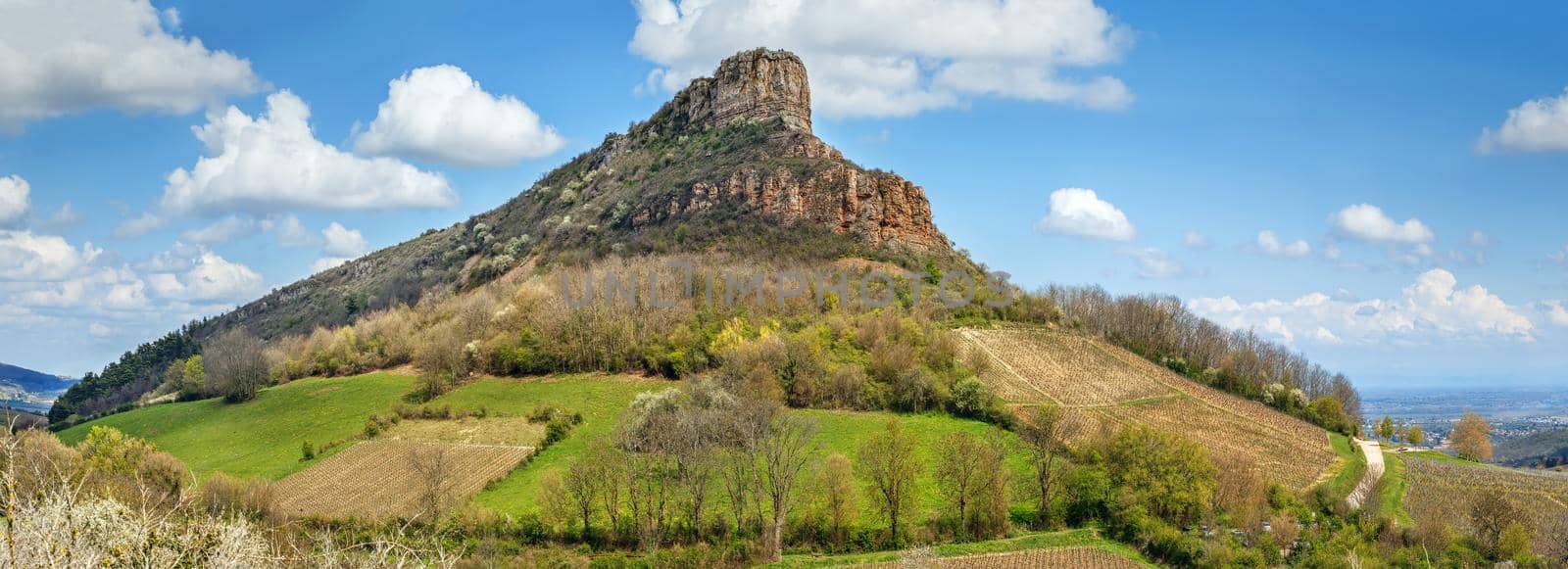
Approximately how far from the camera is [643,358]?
76.3m

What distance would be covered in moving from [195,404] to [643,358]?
142 ft

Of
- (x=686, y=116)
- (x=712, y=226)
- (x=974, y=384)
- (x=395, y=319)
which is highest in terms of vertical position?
(x=686, y=116)

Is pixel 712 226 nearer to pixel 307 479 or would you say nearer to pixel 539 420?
pixel 539 420

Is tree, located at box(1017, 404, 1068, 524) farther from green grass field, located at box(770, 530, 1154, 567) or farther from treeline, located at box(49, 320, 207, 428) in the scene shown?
treeline, located at box(49, 320, 207, 428)

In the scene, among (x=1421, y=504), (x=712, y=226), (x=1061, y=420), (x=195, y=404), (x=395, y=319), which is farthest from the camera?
(x=712, y=226)

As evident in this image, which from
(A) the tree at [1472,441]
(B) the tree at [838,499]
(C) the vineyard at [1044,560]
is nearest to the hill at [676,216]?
(B) the tree at [838,499]

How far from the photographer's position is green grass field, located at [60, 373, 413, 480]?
201ft

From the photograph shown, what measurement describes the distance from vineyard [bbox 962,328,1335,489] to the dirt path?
2.47 m

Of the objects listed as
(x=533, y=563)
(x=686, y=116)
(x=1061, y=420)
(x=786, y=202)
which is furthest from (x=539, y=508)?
(x=686, y=116)

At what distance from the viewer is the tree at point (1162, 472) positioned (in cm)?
4819

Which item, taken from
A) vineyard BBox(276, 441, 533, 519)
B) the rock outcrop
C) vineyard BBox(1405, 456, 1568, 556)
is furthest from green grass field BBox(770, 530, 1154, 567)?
the rock outcrop

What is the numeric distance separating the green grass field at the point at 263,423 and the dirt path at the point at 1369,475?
6942cm

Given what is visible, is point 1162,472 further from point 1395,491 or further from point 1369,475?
point 1369,475

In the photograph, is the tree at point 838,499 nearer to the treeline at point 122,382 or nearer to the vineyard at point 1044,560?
the vineyard at point 1044,560
